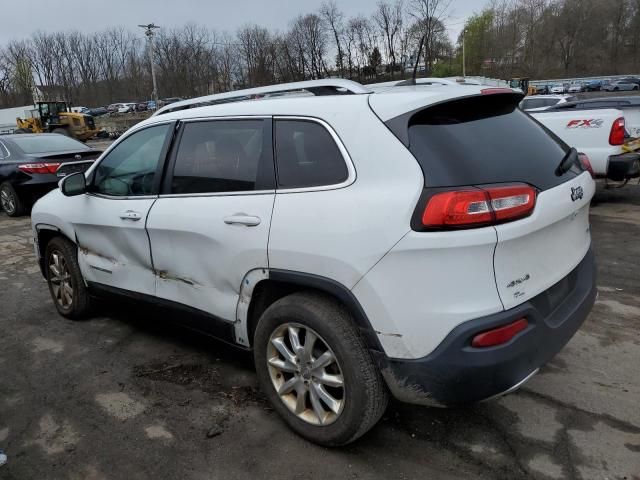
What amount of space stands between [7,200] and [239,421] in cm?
902

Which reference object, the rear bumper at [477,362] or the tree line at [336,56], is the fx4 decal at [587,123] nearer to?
the rear bumper at [477,362]

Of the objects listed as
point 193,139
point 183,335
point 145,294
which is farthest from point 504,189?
point 183,335

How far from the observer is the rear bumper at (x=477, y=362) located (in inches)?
85.8

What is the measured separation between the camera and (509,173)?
237 cm

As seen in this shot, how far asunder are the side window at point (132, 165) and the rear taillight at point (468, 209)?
2.05 m

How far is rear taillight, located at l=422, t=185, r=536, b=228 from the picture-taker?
2146 millimetres

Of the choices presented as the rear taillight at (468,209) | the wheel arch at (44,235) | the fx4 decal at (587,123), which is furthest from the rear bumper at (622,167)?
the wheel arch at (44,235)

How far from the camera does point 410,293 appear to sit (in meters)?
2.20

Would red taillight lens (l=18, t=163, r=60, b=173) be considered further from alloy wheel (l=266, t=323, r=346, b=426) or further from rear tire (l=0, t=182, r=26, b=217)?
alloy wheel (l=266, t=323, r=346, b=426)

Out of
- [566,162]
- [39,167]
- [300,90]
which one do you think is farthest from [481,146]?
[39,167]

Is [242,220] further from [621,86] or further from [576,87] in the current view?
[576,87]

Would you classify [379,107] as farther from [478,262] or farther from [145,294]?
[145,294]

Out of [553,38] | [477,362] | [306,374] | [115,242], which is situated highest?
[553,38]

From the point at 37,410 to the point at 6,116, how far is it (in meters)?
67.2
